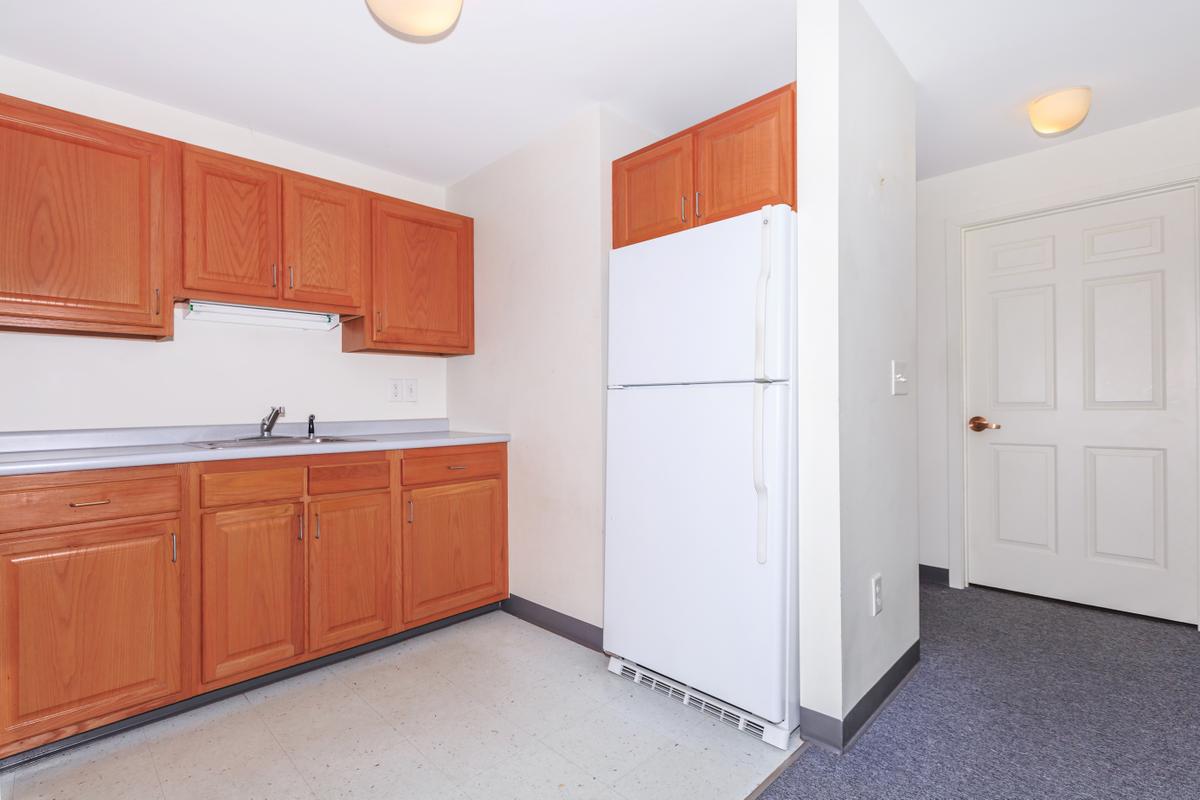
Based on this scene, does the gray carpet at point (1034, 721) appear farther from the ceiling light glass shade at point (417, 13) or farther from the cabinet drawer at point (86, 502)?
the ceiling light glass shade at point (417, 13)

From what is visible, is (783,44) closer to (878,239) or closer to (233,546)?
(878,239)

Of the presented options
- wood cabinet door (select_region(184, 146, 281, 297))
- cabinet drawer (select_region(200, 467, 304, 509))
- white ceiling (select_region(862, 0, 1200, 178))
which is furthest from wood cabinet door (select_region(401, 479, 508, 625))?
white ceiling (select_region(862, 0, 1200, 178))

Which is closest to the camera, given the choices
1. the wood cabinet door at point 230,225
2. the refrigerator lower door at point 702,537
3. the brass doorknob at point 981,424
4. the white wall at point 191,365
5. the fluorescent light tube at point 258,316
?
the refrigerator lower door at point 702,537

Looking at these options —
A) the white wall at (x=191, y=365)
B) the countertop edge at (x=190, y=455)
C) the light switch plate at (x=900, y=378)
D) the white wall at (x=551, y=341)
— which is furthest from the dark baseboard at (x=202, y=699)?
the light switch plate at (x=900, y=378)

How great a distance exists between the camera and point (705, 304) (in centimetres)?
199

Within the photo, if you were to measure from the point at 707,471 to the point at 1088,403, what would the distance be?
7.85ft

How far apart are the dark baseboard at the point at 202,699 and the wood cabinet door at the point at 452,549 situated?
4.2 inches

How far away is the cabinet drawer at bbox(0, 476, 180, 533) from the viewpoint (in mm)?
1699

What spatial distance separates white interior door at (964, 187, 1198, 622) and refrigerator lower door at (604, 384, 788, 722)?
86.7 inches

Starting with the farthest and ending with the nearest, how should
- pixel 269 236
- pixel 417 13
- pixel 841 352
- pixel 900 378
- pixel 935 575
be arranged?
pixel 935 575
pixel 269 236
pixel 900 378
pixel 841 352
pixel 417 13

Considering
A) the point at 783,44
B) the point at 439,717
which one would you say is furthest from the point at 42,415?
the point at 783,44

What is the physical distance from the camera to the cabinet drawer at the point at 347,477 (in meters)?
2.33

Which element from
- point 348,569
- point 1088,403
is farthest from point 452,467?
point 1088,403

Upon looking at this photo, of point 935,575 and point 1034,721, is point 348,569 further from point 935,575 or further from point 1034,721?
point 935,575
